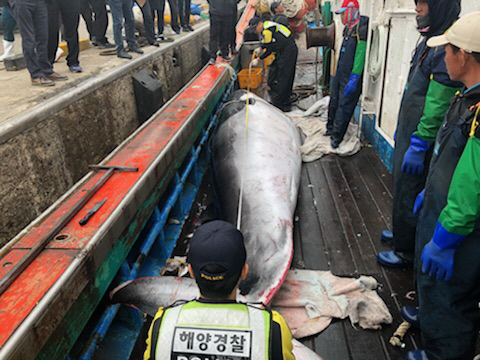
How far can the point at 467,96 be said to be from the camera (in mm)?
2156

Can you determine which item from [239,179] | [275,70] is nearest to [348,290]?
[239,179]

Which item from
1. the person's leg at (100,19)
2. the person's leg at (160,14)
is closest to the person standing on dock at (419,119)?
the person's leg at (100,19)

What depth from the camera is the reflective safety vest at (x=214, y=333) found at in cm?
138

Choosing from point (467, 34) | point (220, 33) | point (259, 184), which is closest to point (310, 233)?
point (259, 184)

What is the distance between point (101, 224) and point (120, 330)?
0.87 meters

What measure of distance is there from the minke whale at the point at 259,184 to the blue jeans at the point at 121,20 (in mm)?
2395

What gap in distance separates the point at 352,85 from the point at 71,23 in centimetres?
439

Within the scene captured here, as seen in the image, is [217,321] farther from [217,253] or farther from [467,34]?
[467,34]

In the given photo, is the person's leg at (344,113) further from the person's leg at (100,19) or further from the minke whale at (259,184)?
the person's leg at (100,19)

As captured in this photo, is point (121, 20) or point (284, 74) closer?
point (121, 20)

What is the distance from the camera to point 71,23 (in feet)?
19.2

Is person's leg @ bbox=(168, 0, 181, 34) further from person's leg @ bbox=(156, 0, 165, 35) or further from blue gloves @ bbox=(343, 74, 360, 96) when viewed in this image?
blue gloves @ bbox=(343, 74, 360, 96)

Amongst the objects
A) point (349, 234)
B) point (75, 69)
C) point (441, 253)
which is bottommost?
point (349, 234)

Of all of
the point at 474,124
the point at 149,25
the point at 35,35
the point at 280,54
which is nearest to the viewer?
the point at 474,124
